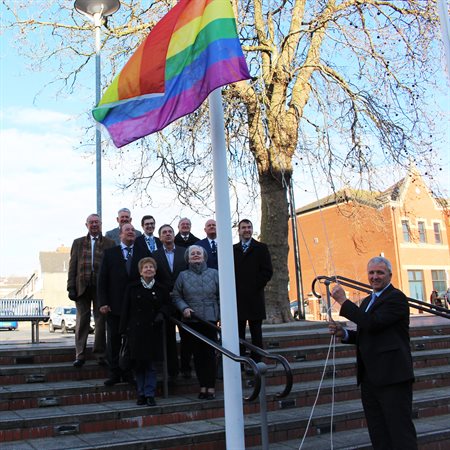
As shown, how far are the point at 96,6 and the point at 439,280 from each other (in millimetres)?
42294

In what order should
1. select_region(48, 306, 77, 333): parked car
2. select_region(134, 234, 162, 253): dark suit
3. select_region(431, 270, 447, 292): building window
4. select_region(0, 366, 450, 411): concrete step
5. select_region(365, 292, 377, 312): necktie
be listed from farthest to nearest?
select_region(431, 270, 447, 292): building window, select_region(48, 306, 77, 333): parked car, select_region(134, 234, 162, 253): dark suit, select_region(0, 366, 450, 411): concrete step, select_region(365, 292, 377, 312): necktie

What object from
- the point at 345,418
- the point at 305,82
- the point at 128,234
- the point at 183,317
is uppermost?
the point at 305,82

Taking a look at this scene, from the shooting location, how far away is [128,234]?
6883 millimetres

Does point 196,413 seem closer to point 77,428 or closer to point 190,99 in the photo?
point 77,428

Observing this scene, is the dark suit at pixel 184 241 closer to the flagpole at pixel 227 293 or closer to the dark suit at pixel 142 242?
the dark suit at pixel 142 242

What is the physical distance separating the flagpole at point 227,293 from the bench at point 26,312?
13.9 feet

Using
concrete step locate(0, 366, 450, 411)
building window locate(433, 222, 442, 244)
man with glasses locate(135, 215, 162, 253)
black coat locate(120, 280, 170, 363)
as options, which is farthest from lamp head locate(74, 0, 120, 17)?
building window locate(433, 222, 442, 244)

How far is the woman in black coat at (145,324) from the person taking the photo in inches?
234

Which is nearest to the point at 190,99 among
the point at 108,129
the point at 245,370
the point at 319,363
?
the point at 108,129

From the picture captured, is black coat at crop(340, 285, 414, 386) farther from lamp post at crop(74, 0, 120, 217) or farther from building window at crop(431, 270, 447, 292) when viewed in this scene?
building window at crop(431, 270, 447, 292)

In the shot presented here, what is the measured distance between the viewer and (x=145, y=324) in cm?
604

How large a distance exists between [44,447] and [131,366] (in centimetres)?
141

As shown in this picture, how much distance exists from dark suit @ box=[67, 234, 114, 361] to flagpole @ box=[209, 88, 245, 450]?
2.76 metres

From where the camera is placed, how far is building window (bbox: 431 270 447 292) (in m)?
45.9
